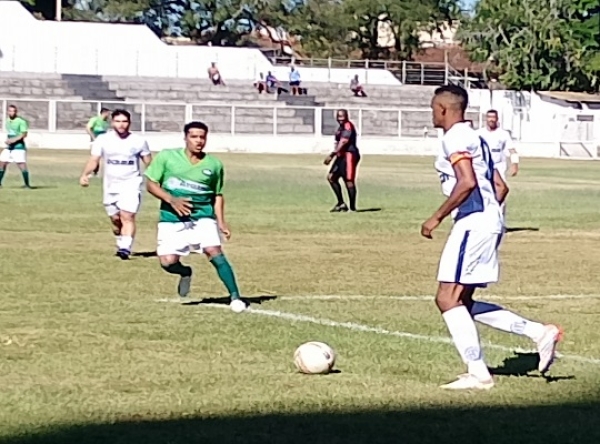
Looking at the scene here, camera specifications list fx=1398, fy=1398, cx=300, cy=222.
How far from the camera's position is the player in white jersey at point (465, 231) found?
8477mm

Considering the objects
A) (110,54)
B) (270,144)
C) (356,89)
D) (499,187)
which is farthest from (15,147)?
(356,89)

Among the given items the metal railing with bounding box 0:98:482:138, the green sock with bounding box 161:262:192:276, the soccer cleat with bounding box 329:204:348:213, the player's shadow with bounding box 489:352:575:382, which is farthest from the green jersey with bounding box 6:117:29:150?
the metal railing with bounding box 0:98:482:138

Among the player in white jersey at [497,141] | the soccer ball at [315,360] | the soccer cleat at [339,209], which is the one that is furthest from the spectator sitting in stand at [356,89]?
the soccer ball at [315,360]

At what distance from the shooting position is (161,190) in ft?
40.1

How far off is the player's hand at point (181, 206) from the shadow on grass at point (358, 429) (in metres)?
4.45

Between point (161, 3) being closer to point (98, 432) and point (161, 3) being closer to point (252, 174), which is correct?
point (252, 174)

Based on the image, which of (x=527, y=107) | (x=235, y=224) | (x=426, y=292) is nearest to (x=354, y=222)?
(x=235, y=224)

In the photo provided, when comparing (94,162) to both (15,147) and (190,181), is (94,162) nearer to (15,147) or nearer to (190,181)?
(190,181)

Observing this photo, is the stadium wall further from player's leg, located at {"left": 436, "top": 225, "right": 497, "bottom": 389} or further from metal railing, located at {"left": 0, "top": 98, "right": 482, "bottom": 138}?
player's leg, located at {"left": 436, "top": 225, "right": 497, "bottom": 389}

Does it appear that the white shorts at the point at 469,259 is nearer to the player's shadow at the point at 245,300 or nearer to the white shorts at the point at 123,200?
the player's shadow at the point at 245,300

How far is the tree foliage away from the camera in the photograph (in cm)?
7575

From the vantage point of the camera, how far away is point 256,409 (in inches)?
319

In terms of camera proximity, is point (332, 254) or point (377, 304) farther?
point (332, 254)

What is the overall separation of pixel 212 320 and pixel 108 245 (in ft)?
23.4
